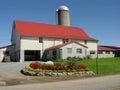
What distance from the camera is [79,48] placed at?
4922cm

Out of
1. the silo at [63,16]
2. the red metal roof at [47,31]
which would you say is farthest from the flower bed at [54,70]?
the silo at [63,16]

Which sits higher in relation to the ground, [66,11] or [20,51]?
[66,11]

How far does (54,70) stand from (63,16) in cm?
4084

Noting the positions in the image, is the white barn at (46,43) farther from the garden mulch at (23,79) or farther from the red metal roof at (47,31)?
the garden mulch at (23,79)

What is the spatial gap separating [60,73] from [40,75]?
2.00m

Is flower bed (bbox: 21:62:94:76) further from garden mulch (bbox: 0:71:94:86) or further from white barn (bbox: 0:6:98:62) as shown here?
white barn (bbox: 0:6:98:62)

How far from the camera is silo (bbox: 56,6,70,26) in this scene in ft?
215

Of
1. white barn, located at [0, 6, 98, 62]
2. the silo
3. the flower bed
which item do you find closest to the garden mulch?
the flower bed

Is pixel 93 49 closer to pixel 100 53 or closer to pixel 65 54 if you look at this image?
pixel 100 53

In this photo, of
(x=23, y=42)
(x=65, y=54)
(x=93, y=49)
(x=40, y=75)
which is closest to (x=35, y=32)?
(x=23, y=42)

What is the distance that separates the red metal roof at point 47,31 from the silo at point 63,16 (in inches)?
263

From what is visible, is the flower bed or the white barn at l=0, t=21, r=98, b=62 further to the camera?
the white barn at l=0, t=21, r=98, b=62

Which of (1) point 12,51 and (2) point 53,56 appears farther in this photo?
(1) point 12,51

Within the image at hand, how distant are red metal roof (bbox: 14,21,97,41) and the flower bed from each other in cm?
2247
